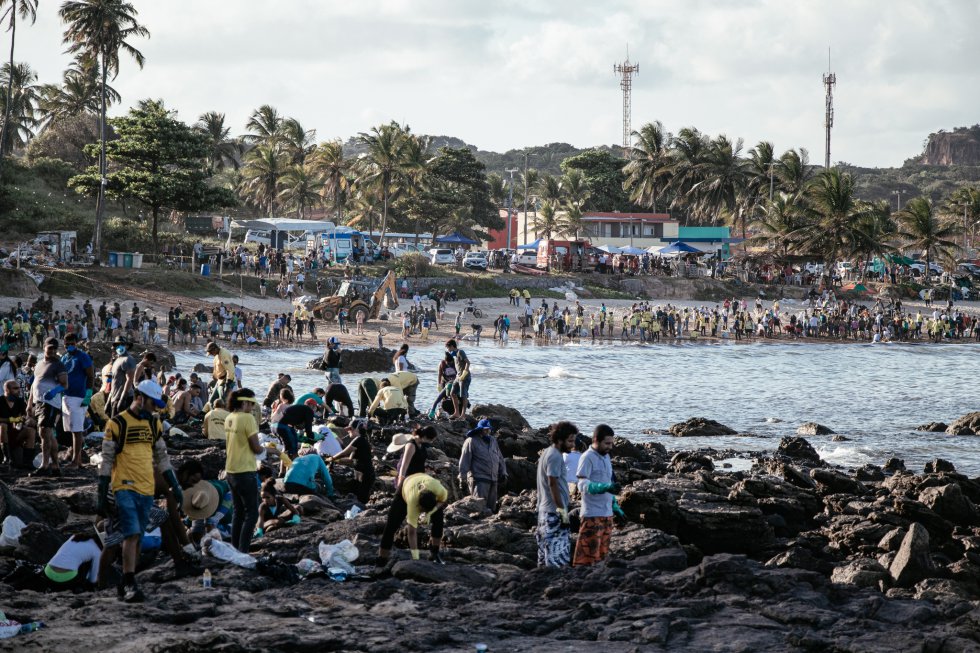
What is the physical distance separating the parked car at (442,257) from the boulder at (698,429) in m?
33.1

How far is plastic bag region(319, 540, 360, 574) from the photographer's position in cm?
958

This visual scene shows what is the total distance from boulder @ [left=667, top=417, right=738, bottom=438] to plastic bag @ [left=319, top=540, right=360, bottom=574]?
16.0 m

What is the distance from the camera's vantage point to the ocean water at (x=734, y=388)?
25078mm

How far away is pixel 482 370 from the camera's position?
37.0m

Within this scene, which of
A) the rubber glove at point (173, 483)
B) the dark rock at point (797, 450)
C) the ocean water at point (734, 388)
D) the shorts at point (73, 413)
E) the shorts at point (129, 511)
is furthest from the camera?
the ocean water at point (734, 388)

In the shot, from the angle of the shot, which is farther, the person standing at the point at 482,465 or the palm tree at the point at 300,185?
the palm tree at the point at 300,185

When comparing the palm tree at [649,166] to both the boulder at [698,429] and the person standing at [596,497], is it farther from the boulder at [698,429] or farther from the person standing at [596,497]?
the person standing at [596,497]

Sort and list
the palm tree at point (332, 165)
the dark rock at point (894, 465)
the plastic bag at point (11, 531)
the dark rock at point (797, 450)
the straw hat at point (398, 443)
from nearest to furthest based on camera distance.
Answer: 1. the plastic bag at point (11, 531)
2. the straw hat at point (398, 443)
3. the dark rock at point (894, 465)
4. the dark rock at point (797, 450)
5. the palm tree at point (332, 165)

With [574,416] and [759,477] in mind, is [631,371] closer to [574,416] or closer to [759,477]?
[574,416]

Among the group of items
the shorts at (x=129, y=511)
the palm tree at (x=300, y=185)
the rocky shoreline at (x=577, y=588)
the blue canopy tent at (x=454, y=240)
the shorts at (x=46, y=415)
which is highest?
the palm tree at (x=300, y=185)

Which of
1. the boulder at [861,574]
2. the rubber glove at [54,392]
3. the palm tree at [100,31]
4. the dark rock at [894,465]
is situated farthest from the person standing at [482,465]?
the palm tree at [100,31]

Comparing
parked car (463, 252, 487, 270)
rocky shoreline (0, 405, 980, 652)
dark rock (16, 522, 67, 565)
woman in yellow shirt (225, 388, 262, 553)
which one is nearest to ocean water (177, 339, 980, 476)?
rocky shoreline (0, 405, 980, 652)

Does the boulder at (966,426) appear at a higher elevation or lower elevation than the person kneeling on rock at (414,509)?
lower

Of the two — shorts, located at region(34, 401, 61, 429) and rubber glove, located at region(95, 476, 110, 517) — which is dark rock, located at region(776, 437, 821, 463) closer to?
shorts, located at region(34, 401, 61, 429)
